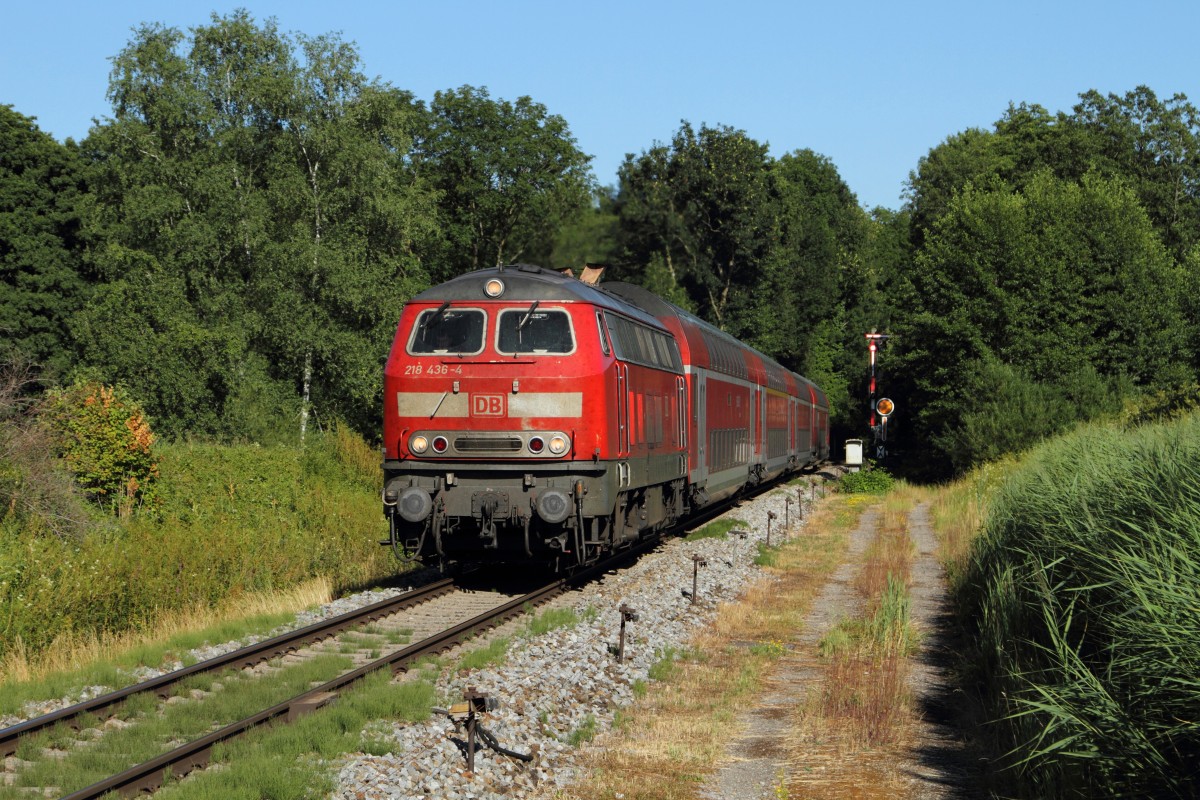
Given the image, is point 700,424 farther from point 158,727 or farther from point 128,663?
point 158,727

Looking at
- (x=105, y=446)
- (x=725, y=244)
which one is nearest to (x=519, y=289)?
(x=105, y=446)

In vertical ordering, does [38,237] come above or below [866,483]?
above

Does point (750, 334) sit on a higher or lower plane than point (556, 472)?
higher

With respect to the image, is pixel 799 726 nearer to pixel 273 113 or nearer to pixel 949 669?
pixel 949 669

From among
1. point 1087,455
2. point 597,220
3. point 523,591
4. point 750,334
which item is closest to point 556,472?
point 523,591

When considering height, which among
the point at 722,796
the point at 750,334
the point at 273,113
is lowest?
the point at 722,796

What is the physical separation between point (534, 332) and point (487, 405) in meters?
1.07

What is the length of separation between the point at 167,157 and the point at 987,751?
1585 inches

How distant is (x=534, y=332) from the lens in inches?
565

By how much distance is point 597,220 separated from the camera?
259 feet

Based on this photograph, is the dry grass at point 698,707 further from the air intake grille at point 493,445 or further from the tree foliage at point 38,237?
the tree foliage at point 38,237

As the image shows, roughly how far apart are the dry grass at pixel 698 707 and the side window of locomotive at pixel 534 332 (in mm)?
3807

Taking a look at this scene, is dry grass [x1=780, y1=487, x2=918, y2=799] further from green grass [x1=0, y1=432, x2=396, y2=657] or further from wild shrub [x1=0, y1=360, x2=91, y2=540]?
wild shrub [x1=0, y1=360, x2=91, y2=540]

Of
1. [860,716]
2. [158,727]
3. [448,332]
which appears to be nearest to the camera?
[158,727]
